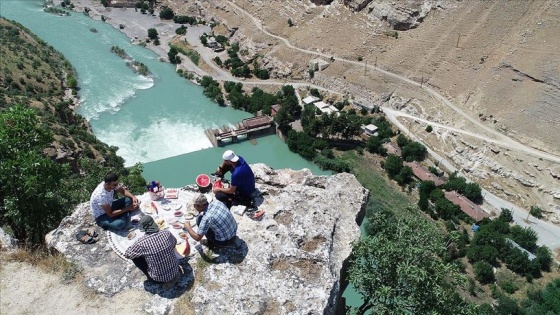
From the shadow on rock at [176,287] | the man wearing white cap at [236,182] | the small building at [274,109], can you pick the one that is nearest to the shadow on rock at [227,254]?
the shadow on rock at [176,287]

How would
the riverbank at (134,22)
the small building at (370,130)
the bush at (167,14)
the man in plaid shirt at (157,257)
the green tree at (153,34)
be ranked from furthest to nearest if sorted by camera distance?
the bush at (167,14) < the green tree at (153,34) < the riverbank at (134,22) < the small building at (370,130) < the man in plaid shirt at (157,257)

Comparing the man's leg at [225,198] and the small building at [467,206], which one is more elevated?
the man's leg at [225,198]

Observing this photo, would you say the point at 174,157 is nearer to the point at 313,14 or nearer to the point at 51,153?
the point at 51,153

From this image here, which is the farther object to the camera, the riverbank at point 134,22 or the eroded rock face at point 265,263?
the riverbank at point 134,22

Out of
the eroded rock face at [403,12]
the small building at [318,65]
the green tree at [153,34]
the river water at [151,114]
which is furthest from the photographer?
the green tree at [153,34]

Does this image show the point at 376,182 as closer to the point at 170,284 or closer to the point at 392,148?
the point at 392,148

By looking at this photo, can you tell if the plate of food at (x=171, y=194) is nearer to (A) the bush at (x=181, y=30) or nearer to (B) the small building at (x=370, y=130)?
(B) the small building at (x=370, y=130)

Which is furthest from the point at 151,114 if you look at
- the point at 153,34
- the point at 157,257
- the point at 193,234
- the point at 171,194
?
the point at 157,257
